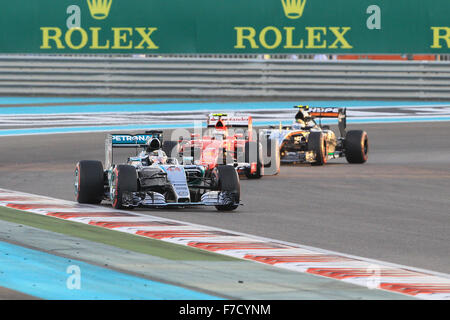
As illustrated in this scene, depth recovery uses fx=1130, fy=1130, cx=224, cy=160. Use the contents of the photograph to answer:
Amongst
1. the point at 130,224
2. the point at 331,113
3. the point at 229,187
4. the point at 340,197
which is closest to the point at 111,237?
the point at 130,224

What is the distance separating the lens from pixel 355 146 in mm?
19766

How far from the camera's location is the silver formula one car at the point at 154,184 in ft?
42.8

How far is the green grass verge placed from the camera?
996cm

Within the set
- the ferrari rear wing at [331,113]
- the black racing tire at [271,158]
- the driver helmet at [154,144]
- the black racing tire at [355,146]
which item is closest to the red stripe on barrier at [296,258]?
the driver helmet at [154,144]

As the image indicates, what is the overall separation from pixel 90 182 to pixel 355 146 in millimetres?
7361

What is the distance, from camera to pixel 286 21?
3503 cm

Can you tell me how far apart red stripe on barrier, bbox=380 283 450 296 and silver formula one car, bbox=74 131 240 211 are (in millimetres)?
4821

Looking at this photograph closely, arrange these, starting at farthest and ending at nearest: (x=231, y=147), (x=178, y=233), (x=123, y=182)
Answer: (x=231, y=147), (x=123, y=182), (x=178, y=233)

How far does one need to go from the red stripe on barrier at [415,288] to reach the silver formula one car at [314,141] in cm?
1029

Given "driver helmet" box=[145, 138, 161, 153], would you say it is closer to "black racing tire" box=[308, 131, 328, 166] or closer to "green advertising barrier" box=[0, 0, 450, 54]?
"black racing tire" box=[308, 131, 328, 166]

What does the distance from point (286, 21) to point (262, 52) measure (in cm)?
122

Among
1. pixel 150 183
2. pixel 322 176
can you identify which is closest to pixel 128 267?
pixel 150 183

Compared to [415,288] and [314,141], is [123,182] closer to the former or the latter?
[415,288]
